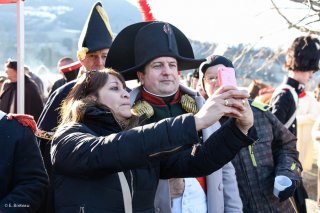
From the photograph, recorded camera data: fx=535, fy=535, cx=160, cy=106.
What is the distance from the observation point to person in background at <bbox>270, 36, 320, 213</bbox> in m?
4.45

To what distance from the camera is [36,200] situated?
255cm

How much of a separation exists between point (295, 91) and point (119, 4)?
107 feet

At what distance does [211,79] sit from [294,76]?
144 centimetres

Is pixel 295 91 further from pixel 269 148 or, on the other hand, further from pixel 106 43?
pixel 106 43

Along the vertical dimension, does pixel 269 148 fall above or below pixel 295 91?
below

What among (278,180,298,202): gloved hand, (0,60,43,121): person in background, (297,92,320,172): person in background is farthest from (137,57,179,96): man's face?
(297,92,320,172): person in background

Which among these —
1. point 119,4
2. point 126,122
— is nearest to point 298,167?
point 126,122

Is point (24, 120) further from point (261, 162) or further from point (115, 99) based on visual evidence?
point (261, 162)

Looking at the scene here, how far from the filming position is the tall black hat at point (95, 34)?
3707 millimetres

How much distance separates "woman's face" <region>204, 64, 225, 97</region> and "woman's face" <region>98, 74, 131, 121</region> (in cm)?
115

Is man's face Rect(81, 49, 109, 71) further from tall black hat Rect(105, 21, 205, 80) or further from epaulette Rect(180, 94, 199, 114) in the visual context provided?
epaulette Rect(180, 94, 199, 114)

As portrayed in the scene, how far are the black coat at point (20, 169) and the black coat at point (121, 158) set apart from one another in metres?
0.25

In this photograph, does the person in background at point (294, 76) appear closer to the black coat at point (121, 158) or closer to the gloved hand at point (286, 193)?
the gloved hand at point (286, 193)

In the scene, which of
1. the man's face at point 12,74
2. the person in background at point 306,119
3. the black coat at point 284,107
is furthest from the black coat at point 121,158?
the person in background at point 306,119
